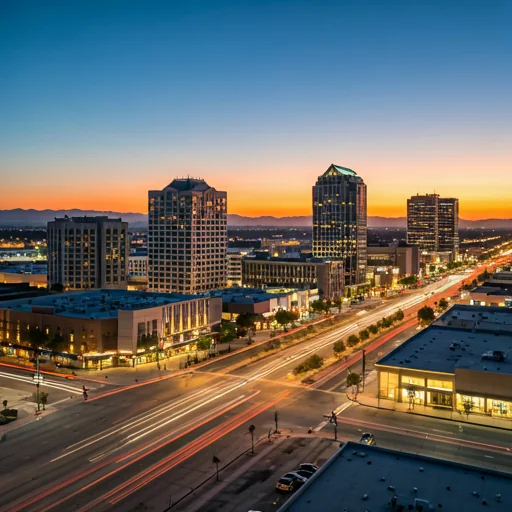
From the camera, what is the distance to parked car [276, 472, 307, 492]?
3853 cm

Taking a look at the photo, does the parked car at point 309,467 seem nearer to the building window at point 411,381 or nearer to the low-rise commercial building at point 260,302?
the building window at point 411,381

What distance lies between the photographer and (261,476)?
1629 inches

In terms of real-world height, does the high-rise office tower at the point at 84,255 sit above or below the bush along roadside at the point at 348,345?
above

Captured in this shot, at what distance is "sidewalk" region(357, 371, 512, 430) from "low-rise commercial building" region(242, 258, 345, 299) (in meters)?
80.5

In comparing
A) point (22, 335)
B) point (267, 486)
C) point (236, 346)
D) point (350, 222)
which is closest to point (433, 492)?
point (267, 486)

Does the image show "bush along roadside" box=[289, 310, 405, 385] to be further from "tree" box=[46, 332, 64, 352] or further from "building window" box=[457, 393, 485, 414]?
"tree" box=[46, 332, 64, 352]

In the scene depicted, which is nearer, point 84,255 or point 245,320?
point 245,320

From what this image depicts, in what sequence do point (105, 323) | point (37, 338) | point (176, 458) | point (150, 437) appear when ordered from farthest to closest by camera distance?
1. point (37, 338)
2. point (105, 323)
3. point (150, 437)
4. point (176, 458)

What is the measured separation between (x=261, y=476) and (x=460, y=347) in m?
38.3

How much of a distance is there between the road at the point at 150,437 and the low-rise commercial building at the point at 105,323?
1175 centimetres

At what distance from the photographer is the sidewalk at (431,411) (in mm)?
53250

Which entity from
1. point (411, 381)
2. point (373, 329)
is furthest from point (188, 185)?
point (411, 381)

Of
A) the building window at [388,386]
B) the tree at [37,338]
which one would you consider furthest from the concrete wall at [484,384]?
the tree at [37,338]

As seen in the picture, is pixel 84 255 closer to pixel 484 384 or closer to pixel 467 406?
pixel 467 406
